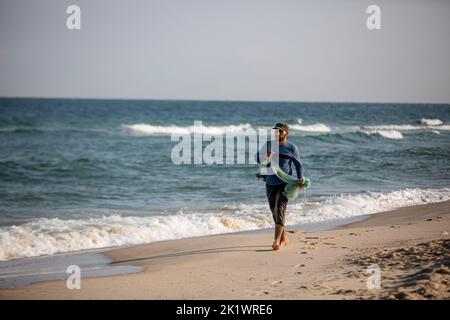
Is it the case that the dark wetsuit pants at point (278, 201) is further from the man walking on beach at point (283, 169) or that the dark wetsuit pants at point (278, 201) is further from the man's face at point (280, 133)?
the man's face at point (280, 133)

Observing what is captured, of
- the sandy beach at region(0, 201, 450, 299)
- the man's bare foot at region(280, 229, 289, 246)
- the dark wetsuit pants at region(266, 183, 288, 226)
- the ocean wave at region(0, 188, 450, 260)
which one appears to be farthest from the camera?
the ocean wave at region(0, 188, 450, 260)

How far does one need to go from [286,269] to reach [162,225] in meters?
5.13

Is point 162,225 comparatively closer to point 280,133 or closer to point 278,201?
point 278,201

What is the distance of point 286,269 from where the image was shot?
20.0ft

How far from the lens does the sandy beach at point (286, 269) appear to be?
4.98 m

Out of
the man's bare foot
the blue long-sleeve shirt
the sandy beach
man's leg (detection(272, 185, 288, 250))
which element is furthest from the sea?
the blue long-sleeve shirt

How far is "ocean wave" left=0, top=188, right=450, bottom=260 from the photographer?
9.54 meters

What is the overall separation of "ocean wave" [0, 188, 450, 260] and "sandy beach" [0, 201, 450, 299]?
5.07 ft

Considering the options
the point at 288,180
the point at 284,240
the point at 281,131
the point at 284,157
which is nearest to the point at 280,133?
the point at 281,131

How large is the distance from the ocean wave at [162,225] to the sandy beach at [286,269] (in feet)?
5.07

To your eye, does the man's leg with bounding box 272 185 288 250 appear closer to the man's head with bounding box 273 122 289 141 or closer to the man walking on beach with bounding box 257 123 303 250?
the man walking on beach with bounding box 257 123 303 250

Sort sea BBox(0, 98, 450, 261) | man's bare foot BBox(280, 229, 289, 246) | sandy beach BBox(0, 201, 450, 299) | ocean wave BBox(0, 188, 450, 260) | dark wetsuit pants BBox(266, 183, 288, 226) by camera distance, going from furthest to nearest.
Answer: sea BBox(0, 98, 450, 261) → ocean wave BBox(0, 188, 450, 260) → man's bare foot BBox(280, 229, 289, 246) → dark wetsuit pants BBox(266, 183, 288, 226) → sandy beach BBox(0, 201, 450, 299)

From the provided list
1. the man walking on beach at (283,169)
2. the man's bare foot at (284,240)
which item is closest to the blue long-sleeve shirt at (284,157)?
the man walking on beach at (283,169)
